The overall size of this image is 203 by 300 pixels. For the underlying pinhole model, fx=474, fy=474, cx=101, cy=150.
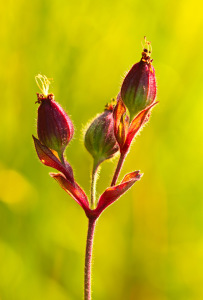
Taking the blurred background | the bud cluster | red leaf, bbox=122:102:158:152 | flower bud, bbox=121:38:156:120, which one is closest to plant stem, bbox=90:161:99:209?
the bud cluster

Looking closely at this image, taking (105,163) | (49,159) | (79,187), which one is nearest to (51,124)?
(49,159)

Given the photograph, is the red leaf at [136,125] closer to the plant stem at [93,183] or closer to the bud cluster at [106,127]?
the bud cluster at [106,127]

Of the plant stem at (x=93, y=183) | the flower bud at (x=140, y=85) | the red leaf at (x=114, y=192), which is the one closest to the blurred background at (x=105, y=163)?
the plant stem at (x=93, y=183)
